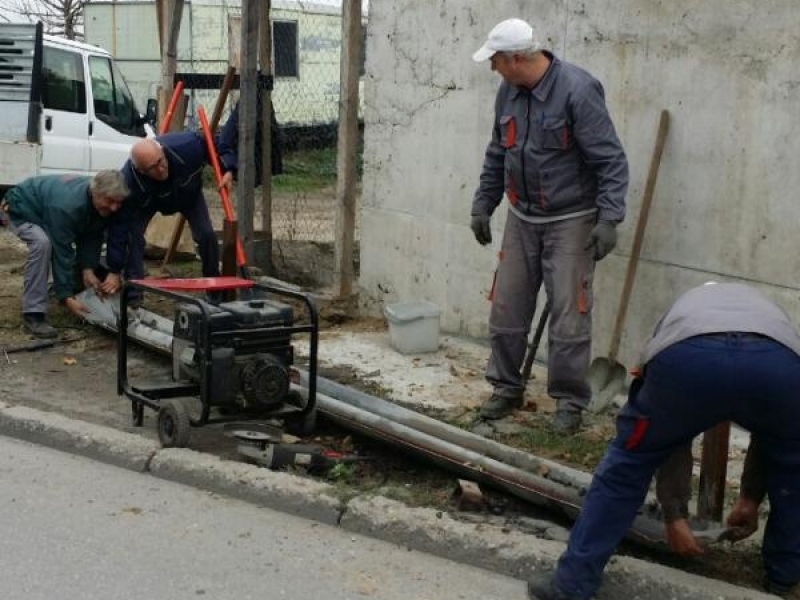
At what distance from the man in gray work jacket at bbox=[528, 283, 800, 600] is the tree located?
20206 mm

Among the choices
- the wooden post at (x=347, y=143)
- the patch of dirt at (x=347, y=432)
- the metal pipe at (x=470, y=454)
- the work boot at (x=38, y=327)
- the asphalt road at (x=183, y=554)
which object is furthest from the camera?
the wooden post at (x=347, y=143)

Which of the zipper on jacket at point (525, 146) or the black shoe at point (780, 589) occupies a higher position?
the zipper on jacket at point (525, 146)

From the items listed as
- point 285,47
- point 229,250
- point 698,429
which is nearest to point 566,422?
point 698,429

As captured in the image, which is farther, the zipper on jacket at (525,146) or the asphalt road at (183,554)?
the zipper on jacket at (525,146)

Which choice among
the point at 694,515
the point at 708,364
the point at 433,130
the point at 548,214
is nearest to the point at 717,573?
the point at 694,515

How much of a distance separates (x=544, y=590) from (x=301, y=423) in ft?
6.67

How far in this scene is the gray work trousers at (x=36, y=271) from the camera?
23.9 ft

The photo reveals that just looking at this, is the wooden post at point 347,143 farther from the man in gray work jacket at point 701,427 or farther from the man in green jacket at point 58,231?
the man in gray work jacket at point 701,427

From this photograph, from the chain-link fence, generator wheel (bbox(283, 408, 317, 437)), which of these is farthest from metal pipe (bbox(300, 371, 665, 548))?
the chain-link fence

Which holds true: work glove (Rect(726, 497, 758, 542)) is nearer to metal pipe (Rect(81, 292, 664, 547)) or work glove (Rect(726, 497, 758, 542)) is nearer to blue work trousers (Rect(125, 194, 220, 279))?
metal pipe (Rect(81, 292, 664, 547))

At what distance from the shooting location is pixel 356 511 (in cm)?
452

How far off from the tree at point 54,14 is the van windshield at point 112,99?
8988mm

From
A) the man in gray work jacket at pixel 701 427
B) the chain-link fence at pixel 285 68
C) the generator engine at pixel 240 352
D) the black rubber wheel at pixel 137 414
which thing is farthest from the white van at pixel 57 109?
the man in gray work jacket at pixel 701 427

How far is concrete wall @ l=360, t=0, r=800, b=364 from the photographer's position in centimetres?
526
